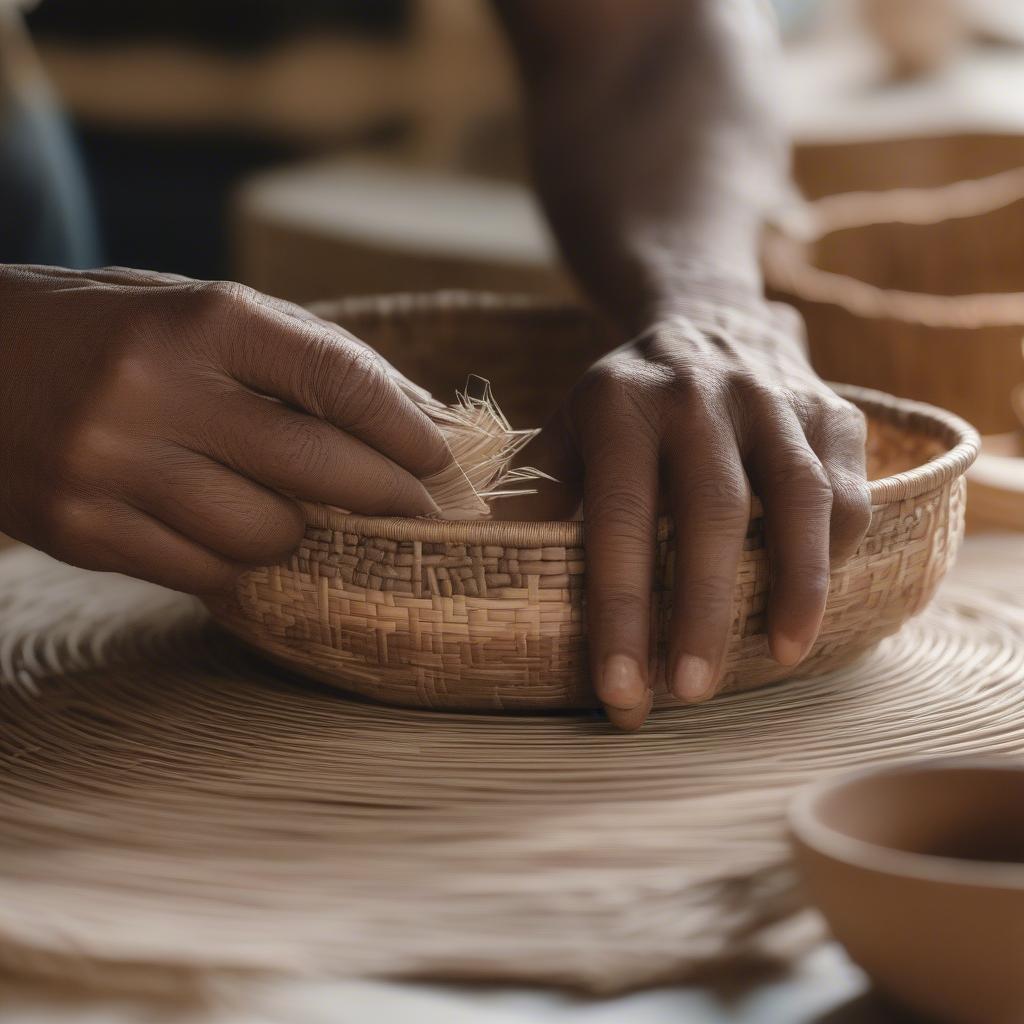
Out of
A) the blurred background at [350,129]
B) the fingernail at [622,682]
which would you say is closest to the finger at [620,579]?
the fingernail at [622,682]

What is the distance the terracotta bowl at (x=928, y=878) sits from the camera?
0.31 m

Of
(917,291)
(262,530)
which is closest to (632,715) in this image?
(262,530)

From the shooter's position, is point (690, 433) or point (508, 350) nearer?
point (690, 433)

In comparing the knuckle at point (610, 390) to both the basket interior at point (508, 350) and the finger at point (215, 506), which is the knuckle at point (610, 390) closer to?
the finger at point (215, 506)

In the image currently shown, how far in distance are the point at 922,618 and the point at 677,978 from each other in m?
0.32

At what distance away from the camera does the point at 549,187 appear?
987 mm

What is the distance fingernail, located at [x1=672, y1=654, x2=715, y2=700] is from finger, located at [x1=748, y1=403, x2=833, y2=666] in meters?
0.03

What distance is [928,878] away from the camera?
308 millimetres

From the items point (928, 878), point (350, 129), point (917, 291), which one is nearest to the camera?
point (928, 878)

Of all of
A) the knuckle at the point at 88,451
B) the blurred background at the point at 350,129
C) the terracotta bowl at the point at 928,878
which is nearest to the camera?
the terracotta bowl at the point at 928,878

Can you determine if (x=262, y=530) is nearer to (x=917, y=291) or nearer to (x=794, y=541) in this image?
(x=794, y=541)

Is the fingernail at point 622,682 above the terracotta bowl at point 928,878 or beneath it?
beneath

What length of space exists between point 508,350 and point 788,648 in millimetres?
369

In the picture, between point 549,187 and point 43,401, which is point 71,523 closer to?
point 43,401
